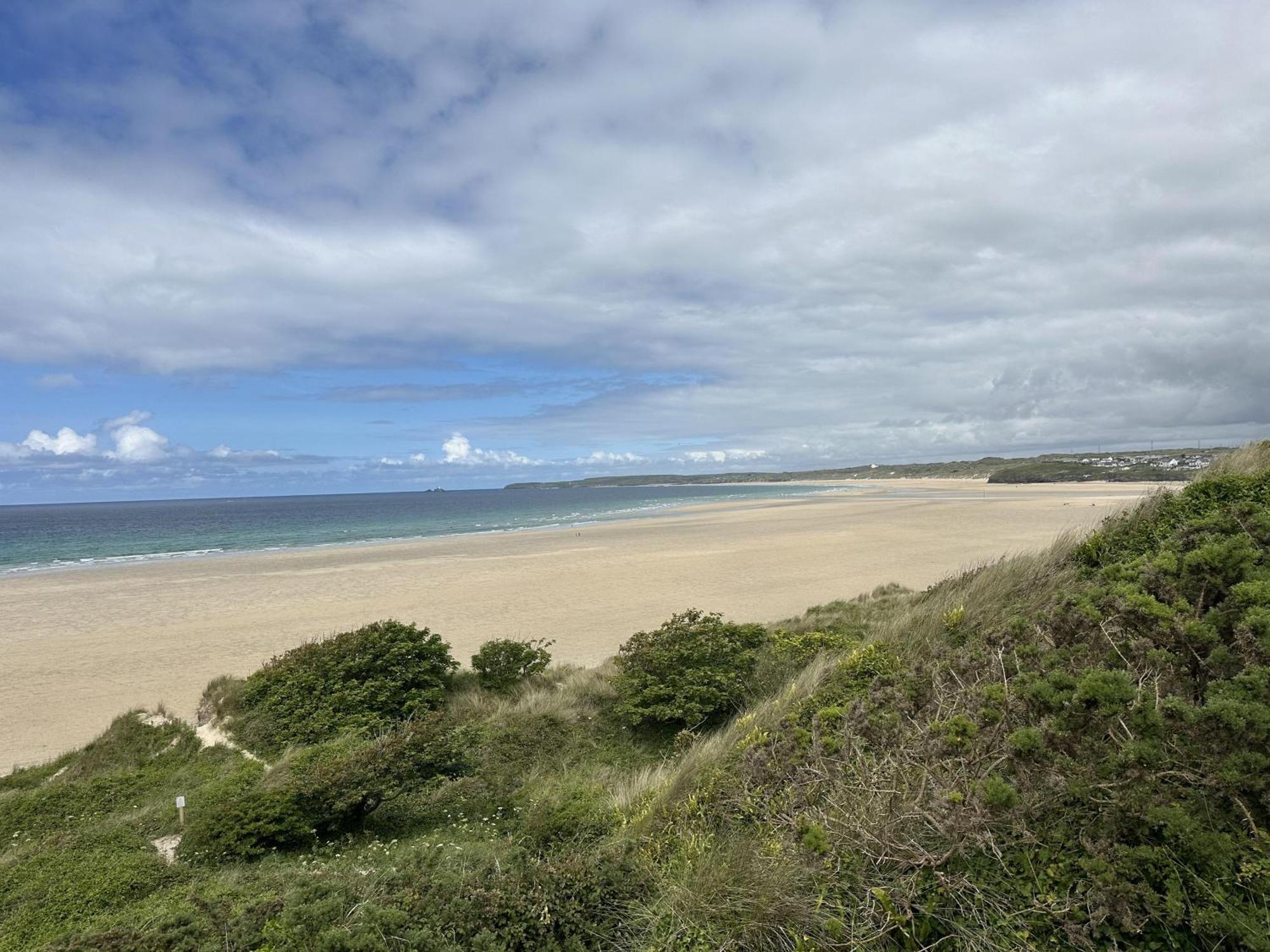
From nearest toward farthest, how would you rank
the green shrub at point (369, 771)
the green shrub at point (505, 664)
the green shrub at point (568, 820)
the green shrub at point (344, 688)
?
the green shrub at point (568, 820)
the green shrub at point (369, 771)
the green shrub at point (344, 688)
the green shrub at point (505, 664)

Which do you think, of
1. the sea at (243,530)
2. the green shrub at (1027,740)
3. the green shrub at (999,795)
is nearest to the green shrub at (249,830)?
the green shrub at (999,795)

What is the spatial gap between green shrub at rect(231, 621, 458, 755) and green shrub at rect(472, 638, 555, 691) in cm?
44

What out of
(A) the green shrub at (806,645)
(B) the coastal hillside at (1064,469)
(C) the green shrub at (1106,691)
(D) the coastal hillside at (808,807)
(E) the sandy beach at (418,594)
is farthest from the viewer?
(B) the coastal hillside at (1064,469)

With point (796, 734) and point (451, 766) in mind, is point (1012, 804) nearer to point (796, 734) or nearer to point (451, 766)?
point (796, 734)

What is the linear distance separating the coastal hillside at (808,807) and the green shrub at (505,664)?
1558 mm

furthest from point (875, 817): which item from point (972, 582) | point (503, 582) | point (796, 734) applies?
point (503, 582)

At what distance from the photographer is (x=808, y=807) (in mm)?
3887

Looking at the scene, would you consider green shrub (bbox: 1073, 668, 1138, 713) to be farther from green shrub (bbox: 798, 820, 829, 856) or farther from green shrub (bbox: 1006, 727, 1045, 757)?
green shrub (bbox: 798, 820, 829, 856)

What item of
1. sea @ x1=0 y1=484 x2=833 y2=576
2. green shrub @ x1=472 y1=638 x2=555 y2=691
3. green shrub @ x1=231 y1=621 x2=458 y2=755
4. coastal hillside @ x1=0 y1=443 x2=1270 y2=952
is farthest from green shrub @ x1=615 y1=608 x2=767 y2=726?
sea @ x1=0 y1=484 x2=833 y2=576

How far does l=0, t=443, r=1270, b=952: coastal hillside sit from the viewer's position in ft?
9.22

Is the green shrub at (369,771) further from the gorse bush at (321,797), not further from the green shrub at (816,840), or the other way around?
the green shrub at (816,840)

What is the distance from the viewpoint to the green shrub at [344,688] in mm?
7539

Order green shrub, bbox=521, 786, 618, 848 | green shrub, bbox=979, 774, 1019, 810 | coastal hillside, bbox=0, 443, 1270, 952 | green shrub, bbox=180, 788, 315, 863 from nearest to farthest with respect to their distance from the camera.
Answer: coastal hillside, bbox=0, 443, 1270, 952
green shrub, bbox=979, 774, 1019, 810
green shrub, bbox=521, 786, 618, 848
green shrub, bbox=180, 788, 315, 863

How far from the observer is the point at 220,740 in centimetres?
789
